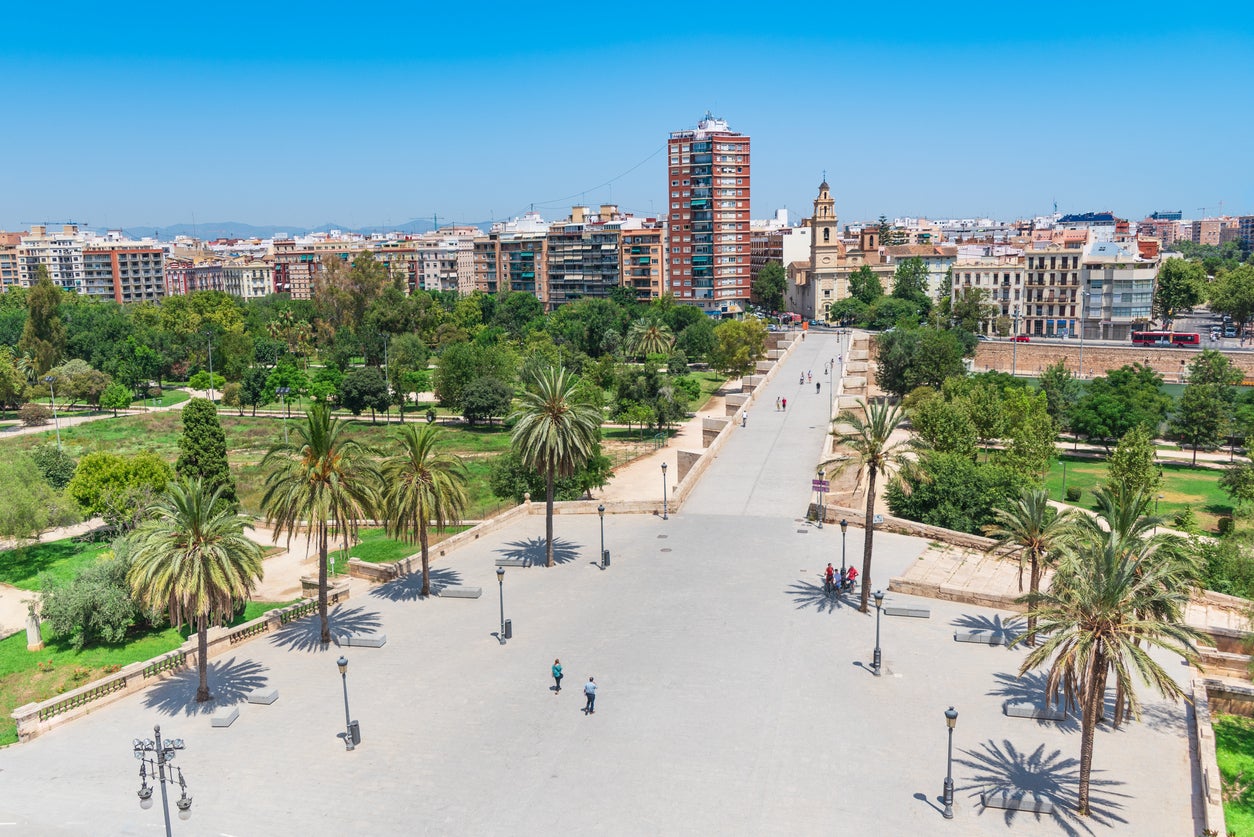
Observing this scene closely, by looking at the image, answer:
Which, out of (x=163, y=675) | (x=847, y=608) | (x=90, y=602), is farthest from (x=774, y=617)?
(x=90, y=602)

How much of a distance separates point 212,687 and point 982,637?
19.3 metres

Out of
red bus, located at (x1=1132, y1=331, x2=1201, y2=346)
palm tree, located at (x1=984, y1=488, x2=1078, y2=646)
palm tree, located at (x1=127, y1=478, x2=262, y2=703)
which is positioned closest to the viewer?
palm tree, located at (x1=127, y1=478, x2=262, y2=703)

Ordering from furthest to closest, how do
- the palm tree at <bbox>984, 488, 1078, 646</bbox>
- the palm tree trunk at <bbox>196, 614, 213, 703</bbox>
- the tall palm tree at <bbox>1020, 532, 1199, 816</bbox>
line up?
the palm tree at <bbox>984, 488, 1078, 646</bbox>, the palm tree trunk at <bbox>196, 614, 213, 703</bbox>, the tall palm tree at <bbox>1020, 532, 1199, 816</bbox>

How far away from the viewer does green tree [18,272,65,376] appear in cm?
8362

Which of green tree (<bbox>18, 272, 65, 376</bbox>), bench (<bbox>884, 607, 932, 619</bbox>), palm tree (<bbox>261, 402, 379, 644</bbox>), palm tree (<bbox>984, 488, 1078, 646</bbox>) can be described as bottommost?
bench (<bbox>884, 607, 932, 619</bbox>)

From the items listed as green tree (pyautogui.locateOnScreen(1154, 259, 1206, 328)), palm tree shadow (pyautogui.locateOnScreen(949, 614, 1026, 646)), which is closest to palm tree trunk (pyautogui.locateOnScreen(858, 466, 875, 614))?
palm tree shadow (pyautogui.locateOnScreen(949, 614, 1026, 646))

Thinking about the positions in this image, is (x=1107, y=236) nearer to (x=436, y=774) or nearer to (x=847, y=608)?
(x=847, y=608)

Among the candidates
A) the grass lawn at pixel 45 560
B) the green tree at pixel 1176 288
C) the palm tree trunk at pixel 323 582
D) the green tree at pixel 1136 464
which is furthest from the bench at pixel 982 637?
the green tree at pixel 1176 288

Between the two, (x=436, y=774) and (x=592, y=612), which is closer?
(x=436, y=774)

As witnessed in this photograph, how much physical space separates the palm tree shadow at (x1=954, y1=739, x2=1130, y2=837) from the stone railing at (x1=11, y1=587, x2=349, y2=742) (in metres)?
18.4

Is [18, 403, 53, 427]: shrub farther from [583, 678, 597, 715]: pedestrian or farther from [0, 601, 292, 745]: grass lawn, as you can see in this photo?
[583, 678, 597, 715]: pedestrian

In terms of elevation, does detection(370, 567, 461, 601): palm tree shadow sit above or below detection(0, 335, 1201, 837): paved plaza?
above

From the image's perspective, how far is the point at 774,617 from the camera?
25.7 metres

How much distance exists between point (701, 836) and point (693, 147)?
111022mm
